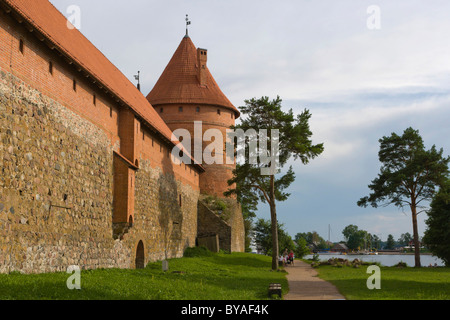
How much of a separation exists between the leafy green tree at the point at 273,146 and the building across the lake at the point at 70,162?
4094mm

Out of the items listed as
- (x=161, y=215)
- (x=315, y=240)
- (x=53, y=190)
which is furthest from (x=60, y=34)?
(x=315, y=240)

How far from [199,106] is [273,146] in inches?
401

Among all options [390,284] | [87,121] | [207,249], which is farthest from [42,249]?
[207,249]

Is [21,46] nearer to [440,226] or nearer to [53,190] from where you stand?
[53,190]

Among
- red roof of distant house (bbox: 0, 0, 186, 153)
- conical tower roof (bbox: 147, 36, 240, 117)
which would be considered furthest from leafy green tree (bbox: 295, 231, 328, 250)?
red roof of distant house (bbox: 0, 0, 186, 153)

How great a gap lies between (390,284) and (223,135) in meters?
21.4

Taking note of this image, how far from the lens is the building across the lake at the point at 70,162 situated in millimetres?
11492

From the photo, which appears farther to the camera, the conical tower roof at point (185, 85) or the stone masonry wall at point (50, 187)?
the conical tower roof at point (185, 85)

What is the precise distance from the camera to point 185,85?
36.8m

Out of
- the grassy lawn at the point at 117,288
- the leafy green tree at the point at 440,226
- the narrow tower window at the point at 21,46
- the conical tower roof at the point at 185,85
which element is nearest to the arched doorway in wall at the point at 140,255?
the grassy lawn at the point at 117,288

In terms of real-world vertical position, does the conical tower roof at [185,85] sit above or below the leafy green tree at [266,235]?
above

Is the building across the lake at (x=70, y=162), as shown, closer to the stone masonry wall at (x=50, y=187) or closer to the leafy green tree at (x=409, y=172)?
the stone masonry wall at (x=50, y=187)

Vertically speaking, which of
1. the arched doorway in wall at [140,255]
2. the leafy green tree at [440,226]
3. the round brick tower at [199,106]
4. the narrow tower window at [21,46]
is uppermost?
the round brick tower at [199,106]

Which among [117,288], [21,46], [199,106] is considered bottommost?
[117,288]
